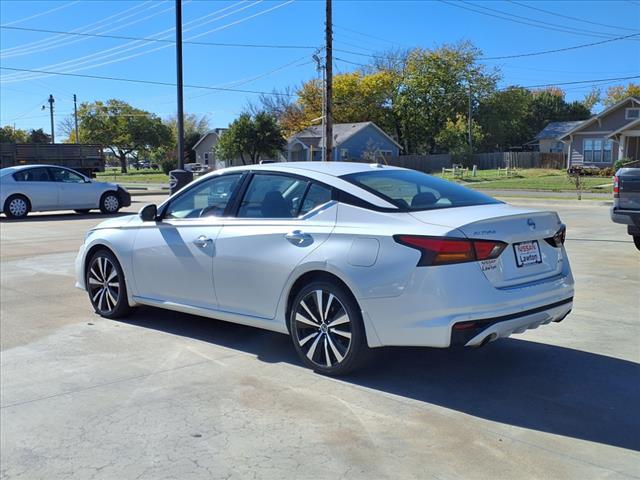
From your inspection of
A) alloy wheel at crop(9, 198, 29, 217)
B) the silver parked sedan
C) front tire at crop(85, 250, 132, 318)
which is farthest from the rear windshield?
Answer: alloy wheel at crop(9, 198, 29, 217)

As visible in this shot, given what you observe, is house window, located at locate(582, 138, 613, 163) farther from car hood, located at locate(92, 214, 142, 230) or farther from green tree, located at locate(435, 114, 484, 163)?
car hood, located at locate(92, 214, 142, 230)

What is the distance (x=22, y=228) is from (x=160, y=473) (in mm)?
14026

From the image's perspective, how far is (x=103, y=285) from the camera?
675cm

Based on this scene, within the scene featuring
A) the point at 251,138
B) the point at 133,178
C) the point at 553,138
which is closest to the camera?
the point at 251,138

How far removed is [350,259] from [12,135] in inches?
4191

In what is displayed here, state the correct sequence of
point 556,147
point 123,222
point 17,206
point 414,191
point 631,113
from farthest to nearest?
1. point 556,147
2. point 631,113
3. point 17,206
4. point 123,222
5. point 414,191

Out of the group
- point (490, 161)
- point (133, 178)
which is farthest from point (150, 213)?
point (490, 161)

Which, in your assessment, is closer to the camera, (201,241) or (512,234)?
(512,234)

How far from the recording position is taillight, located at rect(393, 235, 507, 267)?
169 inches

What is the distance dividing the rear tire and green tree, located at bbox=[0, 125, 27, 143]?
262 feet

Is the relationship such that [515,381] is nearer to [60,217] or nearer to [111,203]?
[60,217]

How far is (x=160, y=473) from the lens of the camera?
3441 millimetres

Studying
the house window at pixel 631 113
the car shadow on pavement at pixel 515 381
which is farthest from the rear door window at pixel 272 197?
the house window at pixel 631 113

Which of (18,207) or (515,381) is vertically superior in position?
(18,207)
